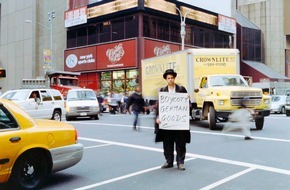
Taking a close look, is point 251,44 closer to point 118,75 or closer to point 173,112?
point 118,75

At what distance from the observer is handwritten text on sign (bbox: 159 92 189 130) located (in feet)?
21.9

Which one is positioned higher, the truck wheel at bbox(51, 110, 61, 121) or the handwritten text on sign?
the handwritten text on sign

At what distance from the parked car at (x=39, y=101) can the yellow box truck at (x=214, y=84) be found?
18.3 feet

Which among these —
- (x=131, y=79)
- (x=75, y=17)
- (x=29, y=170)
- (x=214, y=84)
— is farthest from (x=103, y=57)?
(x=29, y=170)

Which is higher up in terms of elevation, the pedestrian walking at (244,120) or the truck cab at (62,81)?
the truck cab at (62,81)

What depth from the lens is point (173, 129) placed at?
666 cm

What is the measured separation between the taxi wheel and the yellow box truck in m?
7.19

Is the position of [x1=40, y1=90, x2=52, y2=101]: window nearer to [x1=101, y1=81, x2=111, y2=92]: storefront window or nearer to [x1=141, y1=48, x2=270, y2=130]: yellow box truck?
[x1=141, y1=48, x2=270, y2=130]: yellow box truck

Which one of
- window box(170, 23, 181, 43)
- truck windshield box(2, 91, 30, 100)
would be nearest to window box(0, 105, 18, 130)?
truck windshield box(2, 91, 30, 100)

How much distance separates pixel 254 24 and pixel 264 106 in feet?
136

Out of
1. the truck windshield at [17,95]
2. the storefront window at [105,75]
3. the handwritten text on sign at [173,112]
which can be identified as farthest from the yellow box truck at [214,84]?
the storefront window at [105,75]

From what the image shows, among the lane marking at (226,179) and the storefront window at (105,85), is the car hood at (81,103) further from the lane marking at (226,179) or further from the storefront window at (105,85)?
the storefront window at (105,85)

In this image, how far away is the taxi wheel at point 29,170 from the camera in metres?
5.21

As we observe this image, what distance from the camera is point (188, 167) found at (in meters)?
7.07
